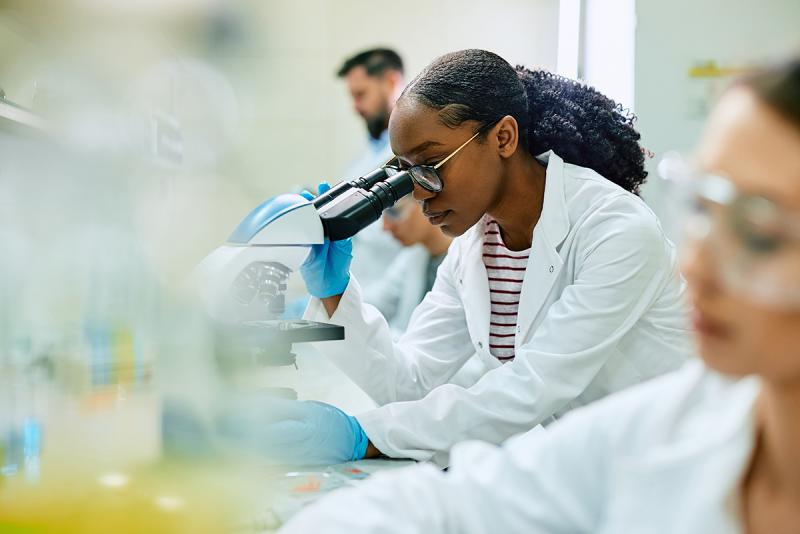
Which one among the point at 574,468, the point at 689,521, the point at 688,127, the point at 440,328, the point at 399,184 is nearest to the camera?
the point at 689,521

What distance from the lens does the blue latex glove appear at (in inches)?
58.8

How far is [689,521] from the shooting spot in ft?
2.61

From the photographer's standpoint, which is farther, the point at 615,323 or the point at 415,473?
the point at 615,323

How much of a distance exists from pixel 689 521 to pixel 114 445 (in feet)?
2.13

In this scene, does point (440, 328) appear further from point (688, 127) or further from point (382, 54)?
point (382, 54)

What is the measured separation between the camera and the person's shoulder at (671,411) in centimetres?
85

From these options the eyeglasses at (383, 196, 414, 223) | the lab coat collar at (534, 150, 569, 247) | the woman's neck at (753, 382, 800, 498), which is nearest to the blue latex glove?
the lab coat collar at (534, 150, 569, 247)

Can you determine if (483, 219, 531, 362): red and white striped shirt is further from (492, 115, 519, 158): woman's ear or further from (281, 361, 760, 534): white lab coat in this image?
(281, 361, 760, 534): white lab coat

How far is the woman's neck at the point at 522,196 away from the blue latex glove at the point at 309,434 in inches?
24.5

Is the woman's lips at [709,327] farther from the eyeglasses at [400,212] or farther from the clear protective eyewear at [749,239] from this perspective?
the eyeglasses at [400,212]

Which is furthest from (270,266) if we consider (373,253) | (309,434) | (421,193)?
(373,253)

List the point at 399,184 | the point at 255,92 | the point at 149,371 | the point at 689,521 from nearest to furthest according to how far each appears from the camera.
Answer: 1. the point at 689,521
2. the point at 149,371
3. the point at 399,184
4. the point at 255,92

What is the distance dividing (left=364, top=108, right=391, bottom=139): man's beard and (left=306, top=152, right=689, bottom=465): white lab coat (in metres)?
2.14

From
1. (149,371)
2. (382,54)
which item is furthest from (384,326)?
(382,54)
